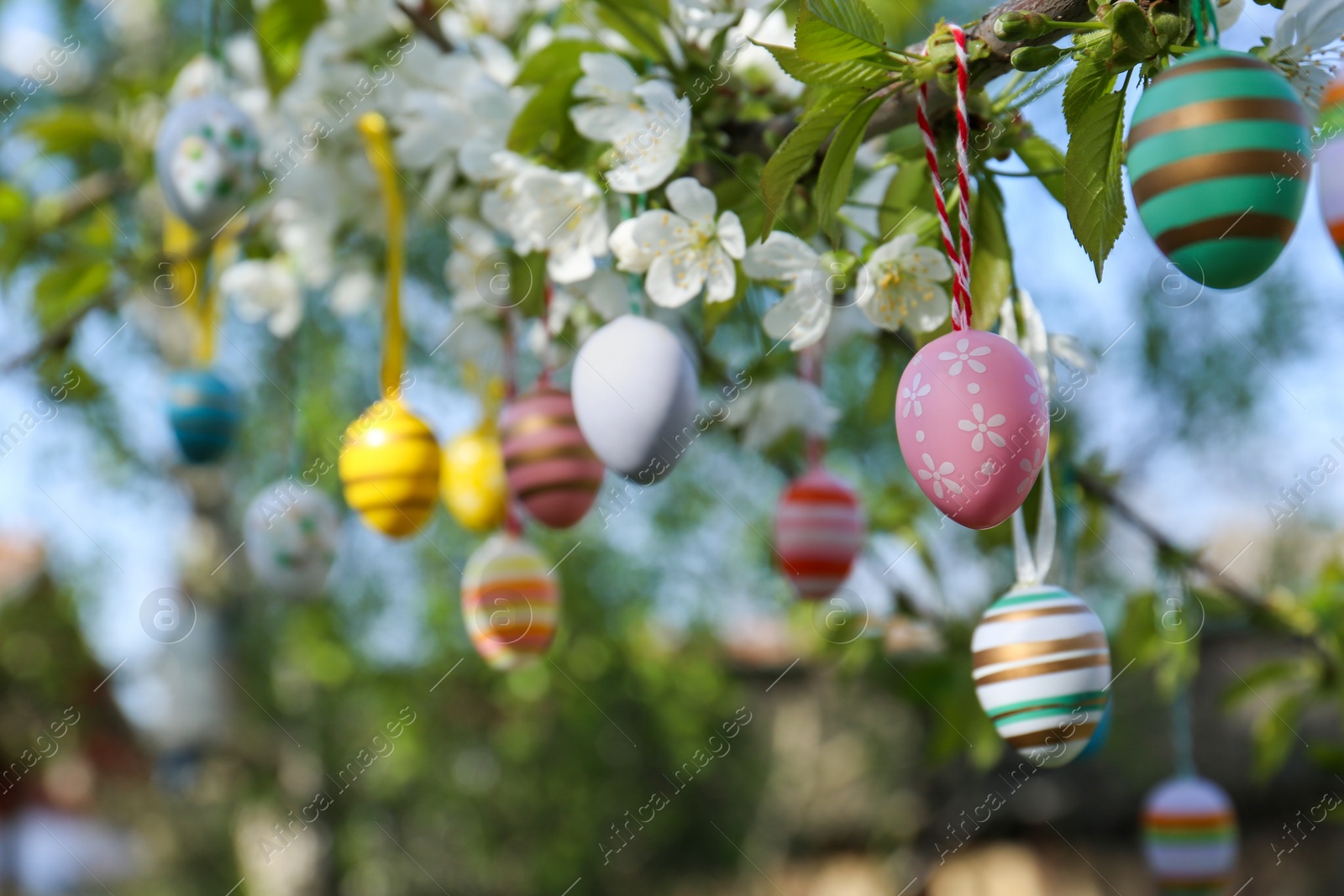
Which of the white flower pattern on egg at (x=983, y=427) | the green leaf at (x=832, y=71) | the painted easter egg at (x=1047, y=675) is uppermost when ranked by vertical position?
the green leaf at (x=832, y=71)

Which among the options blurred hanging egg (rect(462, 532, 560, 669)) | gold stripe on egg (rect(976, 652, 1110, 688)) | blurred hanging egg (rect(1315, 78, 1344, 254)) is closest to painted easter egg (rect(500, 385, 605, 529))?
blurred hanging egg (rect(462, 532, 560, 669))

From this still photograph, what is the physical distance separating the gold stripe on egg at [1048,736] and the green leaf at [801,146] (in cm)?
40

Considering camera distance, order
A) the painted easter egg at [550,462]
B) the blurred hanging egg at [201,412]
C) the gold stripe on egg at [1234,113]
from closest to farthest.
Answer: the gold stripe on egg at [1234,113] < the painted easter egg at [550,462] < the blurred hanging egg at [201,412]

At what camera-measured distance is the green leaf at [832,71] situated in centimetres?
68

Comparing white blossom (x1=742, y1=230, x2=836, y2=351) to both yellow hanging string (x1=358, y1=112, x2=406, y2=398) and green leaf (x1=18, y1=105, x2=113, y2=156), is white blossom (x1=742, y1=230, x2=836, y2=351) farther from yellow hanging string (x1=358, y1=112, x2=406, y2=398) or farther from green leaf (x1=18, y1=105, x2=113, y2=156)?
green leaf (x1=18, y1=105, x2=113, y2=156)

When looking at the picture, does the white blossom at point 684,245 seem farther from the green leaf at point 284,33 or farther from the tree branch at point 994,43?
the green leaf at point 284,33

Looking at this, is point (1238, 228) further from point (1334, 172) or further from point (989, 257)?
point (989, 257)

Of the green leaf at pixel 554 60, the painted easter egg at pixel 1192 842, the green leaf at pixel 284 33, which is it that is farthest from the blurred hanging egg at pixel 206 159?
→ the painted easter egg at pixel 1192 842

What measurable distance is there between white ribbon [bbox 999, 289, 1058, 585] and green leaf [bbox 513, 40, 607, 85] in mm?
450

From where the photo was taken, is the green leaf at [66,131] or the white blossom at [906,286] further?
the green leaf at [66,131]

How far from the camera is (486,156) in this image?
1.07m

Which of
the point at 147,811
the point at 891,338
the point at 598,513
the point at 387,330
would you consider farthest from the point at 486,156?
the point at 147,811

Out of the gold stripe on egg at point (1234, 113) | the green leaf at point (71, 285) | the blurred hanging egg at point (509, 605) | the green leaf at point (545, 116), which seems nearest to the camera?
the gold stripe on egg at point (1234, 113)

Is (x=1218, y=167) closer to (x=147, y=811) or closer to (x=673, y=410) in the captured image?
(x=673, y=410)
